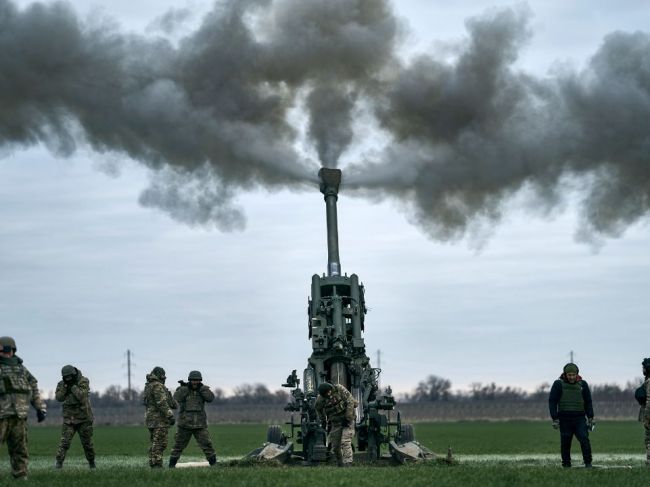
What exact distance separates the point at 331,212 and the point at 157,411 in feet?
25.6

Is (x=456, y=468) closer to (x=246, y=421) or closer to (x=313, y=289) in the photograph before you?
(x=313, y=289)

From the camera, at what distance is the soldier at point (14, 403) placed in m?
23.0

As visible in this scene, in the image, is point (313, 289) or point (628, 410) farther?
point (628, 410)

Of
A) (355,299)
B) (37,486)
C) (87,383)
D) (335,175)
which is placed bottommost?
(37,486)

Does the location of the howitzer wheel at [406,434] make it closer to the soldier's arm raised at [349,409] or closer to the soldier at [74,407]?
the soldier's arm raised at [349,409]

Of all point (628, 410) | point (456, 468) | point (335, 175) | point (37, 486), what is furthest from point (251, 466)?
point (628, 410)

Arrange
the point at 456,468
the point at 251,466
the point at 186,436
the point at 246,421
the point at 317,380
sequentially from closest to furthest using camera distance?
1. the point at 456,468
2. the point at 251,466
3. the point at 186,436
4. the point at 317,380
5. the point at 246,421

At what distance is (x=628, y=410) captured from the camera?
427ft

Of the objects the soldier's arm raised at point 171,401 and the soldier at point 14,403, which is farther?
the soldier's arm raised at point 171,401

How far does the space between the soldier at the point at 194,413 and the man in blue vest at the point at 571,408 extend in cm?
755

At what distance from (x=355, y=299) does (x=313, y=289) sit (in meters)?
1.10

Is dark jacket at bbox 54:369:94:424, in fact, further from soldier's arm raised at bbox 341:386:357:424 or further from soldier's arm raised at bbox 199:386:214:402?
soldier's arm raised at bbox 341:386:357:424

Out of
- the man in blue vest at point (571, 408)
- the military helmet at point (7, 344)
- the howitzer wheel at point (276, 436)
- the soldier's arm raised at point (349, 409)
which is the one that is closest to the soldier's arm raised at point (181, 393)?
the howitzer wheel at point (276, 436)

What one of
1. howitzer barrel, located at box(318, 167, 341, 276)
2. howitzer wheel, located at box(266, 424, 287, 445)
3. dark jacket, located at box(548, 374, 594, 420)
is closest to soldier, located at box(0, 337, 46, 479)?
howitzer wheel, located at box(266, 424, 287, 445)
